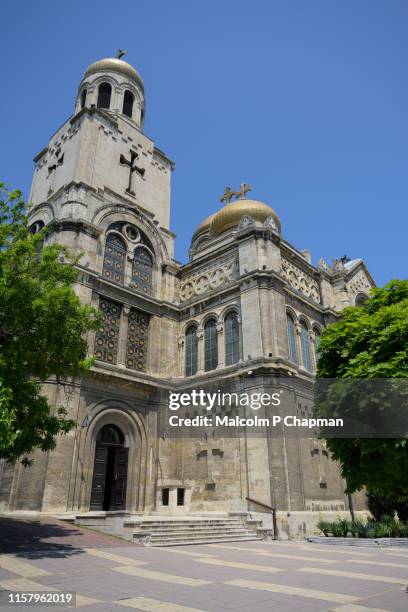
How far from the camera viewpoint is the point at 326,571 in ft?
33.6

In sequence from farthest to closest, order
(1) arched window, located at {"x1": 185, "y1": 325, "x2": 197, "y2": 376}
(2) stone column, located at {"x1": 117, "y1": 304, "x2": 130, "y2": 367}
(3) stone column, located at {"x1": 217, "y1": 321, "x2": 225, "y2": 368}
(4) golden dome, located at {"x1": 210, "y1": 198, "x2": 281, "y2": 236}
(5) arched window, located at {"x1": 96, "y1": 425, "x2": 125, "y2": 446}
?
(4) golden dome, located at {"x1": 210, "y1": 198, "x2": 281, "y2": 236}
(1) arched window, located at {"x1": 185, "y1": 325, "x2": 197, "y2": 376}
(3) stone column, located at {"x1": 217, "y1": 321, "x2": 225, "y2": 368}
(2) stone column, located at {"x1": 117, "y1": 304, "x2": 130, "y2": 367}
(5) arched window, located at {"x1": 96, "y1": 425, "x2": 125, "y2": 446}

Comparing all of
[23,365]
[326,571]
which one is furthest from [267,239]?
[326,571]

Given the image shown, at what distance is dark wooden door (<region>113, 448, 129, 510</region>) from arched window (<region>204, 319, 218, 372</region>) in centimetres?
651

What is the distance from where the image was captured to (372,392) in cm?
1109

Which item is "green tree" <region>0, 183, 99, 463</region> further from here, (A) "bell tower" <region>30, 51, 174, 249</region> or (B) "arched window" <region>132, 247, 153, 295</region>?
(B) "arched window" <region>132, 247, 153, 295</region>

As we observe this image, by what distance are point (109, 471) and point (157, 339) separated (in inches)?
311

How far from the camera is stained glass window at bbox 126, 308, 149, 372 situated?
25250 mm

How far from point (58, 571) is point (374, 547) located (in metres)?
12.4

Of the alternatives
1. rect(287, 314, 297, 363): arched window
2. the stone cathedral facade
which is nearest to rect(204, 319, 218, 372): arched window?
the stone cathedral facade

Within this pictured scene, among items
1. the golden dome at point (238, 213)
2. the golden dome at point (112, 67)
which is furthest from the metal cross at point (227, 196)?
the golden dome at point (112, 67)

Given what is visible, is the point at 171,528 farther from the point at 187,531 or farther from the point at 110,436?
the point at 110,436

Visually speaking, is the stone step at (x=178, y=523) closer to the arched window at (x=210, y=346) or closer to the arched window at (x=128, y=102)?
the arched window at (x=210, y=346)

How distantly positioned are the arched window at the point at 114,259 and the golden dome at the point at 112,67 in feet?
53.0

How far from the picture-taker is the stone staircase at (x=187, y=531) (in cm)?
1535
